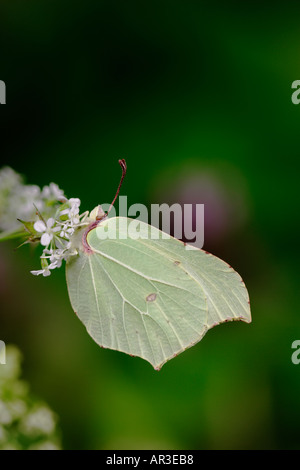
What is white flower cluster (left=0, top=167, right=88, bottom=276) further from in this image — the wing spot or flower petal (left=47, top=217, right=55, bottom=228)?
the wing spot

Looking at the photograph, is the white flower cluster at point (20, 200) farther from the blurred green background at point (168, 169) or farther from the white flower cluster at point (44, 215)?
the blurred green background at point (168, 169)

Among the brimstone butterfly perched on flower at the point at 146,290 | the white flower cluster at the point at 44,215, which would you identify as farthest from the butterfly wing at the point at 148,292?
the white flower cluster at the point at 44,215

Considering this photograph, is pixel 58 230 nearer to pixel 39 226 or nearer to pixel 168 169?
pixel 39 226

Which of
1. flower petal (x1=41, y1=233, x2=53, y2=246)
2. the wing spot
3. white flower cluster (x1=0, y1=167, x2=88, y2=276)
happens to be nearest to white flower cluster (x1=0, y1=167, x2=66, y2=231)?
white flower cluster (x1=0, y1=167, x2=88, y2=276)

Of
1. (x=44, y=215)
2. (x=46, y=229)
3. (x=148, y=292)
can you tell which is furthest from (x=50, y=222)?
(x=148, y=292)

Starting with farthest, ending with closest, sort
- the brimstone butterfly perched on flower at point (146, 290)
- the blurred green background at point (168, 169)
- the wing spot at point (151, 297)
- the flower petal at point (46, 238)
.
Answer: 1. the blurred green background at point (168, 169)
2. the wing spot at point (151, 297)
3. the brimstone butterfly perched on flower at point (146, 290)
4. the flower petal at point (46, 238)

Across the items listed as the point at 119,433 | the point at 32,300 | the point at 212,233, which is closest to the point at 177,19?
the point at 212,233

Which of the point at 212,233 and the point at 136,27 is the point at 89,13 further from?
the point at 212,233
